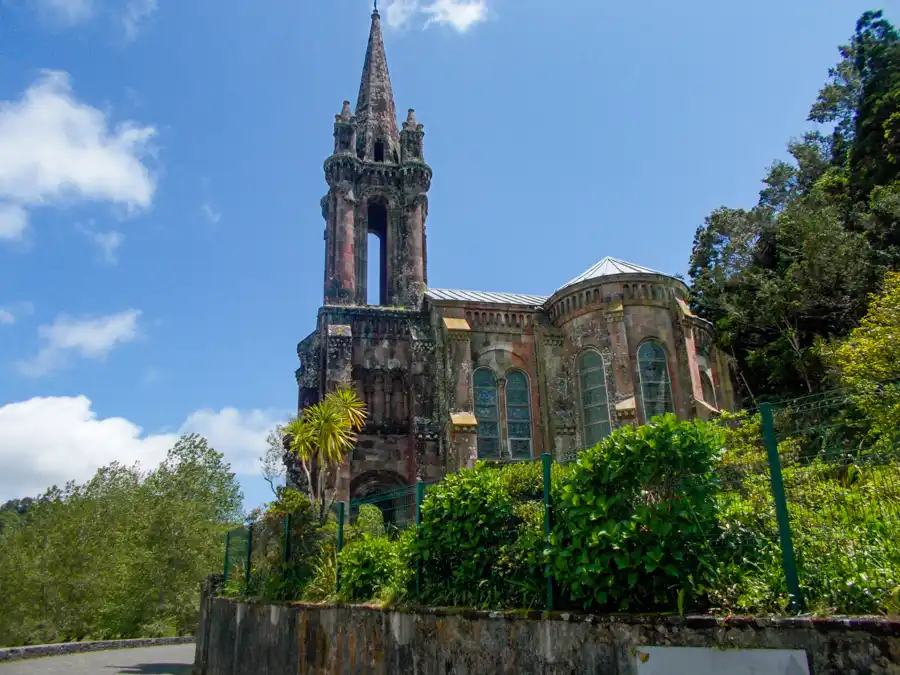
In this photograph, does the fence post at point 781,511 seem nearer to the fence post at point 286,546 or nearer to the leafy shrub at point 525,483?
the leafy shrub at point 525,483

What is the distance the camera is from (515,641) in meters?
6.62

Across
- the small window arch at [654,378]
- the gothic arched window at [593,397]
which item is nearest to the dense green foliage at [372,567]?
the gothic arched window at [593,397]

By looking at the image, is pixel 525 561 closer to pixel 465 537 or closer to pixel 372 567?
pixel 465 537

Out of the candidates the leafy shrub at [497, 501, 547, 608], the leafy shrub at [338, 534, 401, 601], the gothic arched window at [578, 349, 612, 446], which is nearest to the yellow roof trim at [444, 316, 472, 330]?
the gothic arched window at [578, 349, 612, 446]

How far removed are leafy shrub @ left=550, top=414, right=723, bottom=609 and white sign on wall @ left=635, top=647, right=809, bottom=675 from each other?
460 millimetres

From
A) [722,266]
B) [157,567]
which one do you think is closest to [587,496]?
[722,266]

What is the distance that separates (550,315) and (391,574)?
1902cm

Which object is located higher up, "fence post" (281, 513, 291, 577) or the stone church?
the stone church

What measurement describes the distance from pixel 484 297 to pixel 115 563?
2789cm

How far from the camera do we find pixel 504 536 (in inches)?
311

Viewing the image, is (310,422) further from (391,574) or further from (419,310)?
(391,574)

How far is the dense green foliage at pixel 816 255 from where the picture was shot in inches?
1076

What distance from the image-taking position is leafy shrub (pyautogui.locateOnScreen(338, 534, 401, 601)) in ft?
32.3

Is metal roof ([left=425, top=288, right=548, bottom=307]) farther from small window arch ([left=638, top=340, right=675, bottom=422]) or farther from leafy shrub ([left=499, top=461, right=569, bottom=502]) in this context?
leafy shrub ([left=499, top=461, right=569, bottom=502])
